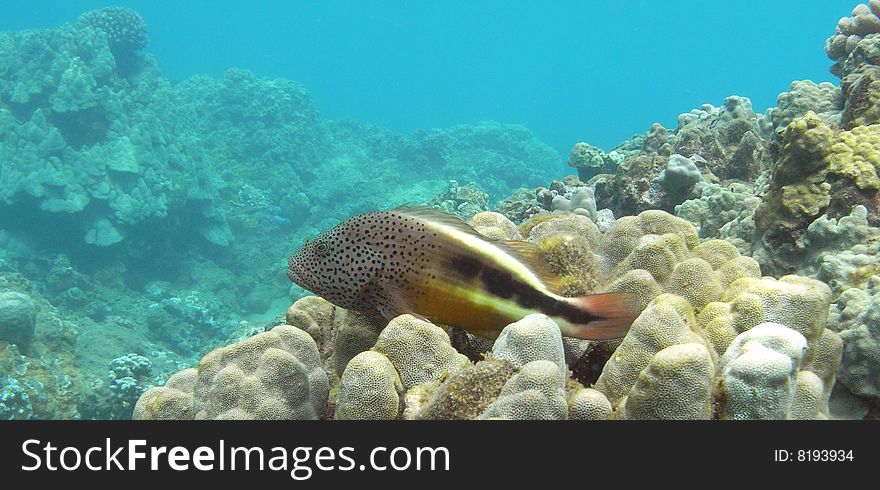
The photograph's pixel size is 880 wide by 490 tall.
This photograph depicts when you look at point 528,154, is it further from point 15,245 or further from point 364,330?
point 364,330

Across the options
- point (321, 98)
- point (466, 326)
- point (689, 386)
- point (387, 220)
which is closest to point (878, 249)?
point (689, 386)

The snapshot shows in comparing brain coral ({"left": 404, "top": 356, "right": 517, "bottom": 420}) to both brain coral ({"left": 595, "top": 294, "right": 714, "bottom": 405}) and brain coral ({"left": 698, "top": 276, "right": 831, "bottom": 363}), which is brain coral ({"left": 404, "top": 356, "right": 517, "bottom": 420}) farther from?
brain coral ({"left": 698, "top": 276, "right": 831, "bottom": 363})

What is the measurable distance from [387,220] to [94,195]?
19.5m

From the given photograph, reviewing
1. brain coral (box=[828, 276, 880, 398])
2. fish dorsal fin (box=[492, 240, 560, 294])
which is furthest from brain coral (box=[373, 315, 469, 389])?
brain coral (box=[828, 276, 880, 398])

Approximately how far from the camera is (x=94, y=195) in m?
18.2

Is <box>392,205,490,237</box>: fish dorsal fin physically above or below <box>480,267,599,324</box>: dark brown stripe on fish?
above

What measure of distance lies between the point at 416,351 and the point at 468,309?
1.08ft

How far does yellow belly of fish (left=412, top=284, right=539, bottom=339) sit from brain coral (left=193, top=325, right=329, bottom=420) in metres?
0.59

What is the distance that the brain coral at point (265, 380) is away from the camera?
2270 millimetres

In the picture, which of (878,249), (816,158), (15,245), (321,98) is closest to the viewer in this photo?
(878,249)

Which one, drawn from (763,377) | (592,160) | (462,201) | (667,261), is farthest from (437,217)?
(462,201)

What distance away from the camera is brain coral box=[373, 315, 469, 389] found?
2.28 m

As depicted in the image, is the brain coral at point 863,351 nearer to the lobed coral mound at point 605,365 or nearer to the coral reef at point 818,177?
the lobed coral mound at point 605,365
